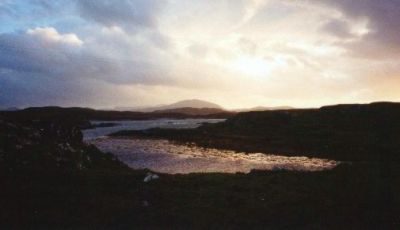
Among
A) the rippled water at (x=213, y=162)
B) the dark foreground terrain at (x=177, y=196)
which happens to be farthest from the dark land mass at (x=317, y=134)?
the dark foreground terrain at (x=177, y=196)

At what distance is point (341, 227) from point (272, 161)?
35680 mm

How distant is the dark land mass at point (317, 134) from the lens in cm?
6166

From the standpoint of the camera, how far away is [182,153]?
6000 cm

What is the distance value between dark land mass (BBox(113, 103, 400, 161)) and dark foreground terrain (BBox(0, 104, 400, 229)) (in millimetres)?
29844

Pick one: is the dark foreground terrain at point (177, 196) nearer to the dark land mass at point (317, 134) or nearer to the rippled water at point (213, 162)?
the rippled water at point (213, 162)

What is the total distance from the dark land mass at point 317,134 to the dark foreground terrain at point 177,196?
1175 inches

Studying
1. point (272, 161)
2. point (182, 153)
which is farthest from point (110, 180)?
point (182, 153)

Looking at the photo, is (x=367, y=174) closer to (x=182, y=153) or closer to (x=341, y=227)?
(x=341, y=227)

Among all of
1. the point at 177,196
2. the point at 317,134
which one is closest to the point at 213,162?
the point at 177,196

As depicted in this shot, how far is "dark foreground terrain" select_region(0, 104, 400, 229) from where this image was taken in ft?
56.2

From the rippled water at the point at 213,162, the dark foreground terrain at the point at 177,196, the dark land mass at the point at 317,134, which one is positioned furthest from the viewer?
the dark land mass at the point at 317,134

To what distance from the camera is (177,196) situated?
20906 millimetres

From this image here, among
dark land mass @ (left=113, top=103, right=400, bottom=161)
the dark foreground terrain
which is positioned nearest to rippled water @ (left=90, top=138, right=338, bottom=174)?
dark land mass @ (left=113, top=103, right=400, bottom=161)

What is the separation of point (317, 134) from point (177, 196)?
68071 mm
